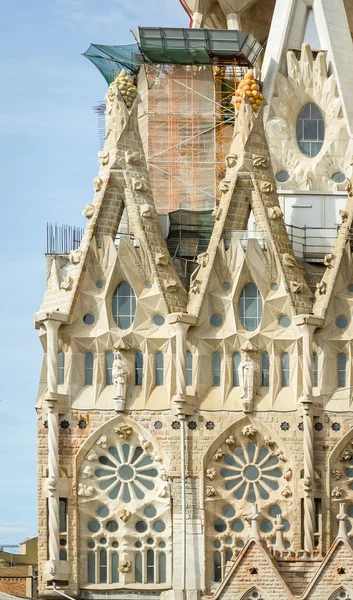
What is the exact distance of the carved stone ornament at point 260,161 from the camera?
5894cm

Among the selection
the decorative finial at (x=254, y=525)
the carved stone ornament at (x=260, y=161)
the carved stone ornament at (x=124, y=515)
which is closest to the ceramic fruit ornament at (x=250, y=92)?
the carved stone ornament at (x=260, y=161)

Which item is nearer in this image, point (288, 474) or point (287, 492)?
point (287, 492)

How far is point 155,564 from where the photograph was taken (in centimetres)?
5625

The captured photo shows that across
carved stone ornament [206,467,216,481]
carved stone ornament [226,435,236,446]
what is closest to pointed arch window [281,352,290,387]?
carved stone ornament [226,435,236,446]

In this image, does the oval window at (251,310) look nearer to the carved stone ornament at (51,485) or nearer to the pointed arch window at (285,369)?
the pointed arch window at (285,369)

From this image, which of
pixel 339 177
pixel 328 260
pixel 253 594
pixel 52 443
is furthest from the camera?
pixel 339 177

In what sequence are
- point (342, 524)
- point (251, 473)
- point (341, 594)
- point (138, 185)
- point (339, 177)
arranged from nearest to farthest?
point (341, 594) < point (342, 524) < point (251, 473) < point (138, 185) < point (339, 177)

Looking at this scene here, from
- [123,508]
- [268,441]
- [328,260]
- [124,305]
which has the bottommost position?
[123,508]

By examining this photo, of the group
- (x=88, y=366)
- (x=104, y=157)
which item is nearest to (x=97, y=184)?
(x=104, y=157)

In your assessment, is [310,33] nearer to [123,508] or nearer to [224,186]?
[224,186]

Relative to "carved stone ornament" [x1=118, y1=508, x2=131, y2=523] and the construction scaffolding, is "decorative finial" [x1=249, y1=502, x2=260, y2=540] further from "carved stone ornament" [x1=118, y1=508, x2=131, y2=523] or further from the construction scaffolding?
the construction scaffolding

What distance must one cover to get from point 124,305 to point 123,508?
536cm

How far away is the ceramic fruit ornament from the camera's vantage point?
199ft

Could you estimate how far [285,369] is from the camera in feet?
189
